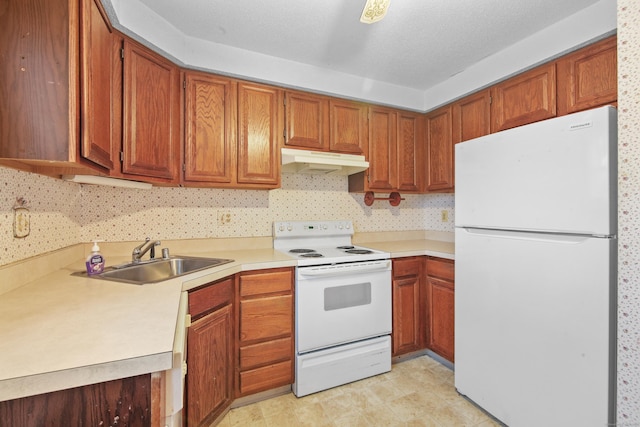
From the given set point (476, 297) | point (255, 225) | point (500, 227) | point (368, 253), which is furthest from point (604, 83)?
point (255, 225)

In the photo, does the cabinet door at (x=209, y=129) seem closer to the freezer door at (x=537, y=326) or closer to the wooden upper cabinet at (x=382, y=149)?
the wooden upper cabinet at (x=382, y=149)

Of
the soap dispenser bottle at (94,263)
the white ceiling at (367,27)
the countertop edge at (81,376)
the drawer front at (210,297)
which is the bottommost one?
the drawer front at (210,297)

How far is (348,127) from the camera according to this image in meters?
2.41

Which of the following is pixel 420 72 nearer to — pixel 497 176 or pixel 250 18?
pixel 497 176

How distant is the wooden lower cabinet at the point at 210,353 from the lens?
1.39m

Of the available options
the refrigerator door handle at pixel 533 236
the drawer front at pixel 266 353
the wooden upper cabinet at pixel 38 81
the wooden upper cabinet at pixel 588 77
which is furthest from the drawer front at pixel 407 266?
the wooden upper cabinet at pixel 38 81

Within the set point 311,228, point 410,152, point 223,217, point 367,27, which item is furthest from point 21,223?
point 410,152

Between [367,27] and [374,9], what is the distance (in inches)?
24.9

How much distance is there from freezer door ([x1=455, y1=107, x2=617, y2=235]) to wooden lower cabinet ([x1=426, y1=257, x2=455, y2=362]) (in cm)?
54

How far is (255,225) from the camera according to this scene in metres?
2.35

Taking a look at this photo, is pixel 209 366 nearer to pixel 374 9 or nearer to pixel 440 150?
pixel 374 9

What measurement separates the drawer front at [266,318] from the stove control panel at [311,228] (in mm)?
638

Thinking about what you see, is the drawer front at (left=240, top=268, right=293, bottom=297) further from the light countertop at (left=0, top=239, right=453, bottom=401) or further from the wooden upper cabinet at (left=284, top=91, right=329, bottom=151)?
the wooden upper cabinet at (left=284, top=91, right=329, bottom=151)

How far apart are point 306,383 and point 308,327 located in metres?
0.37
